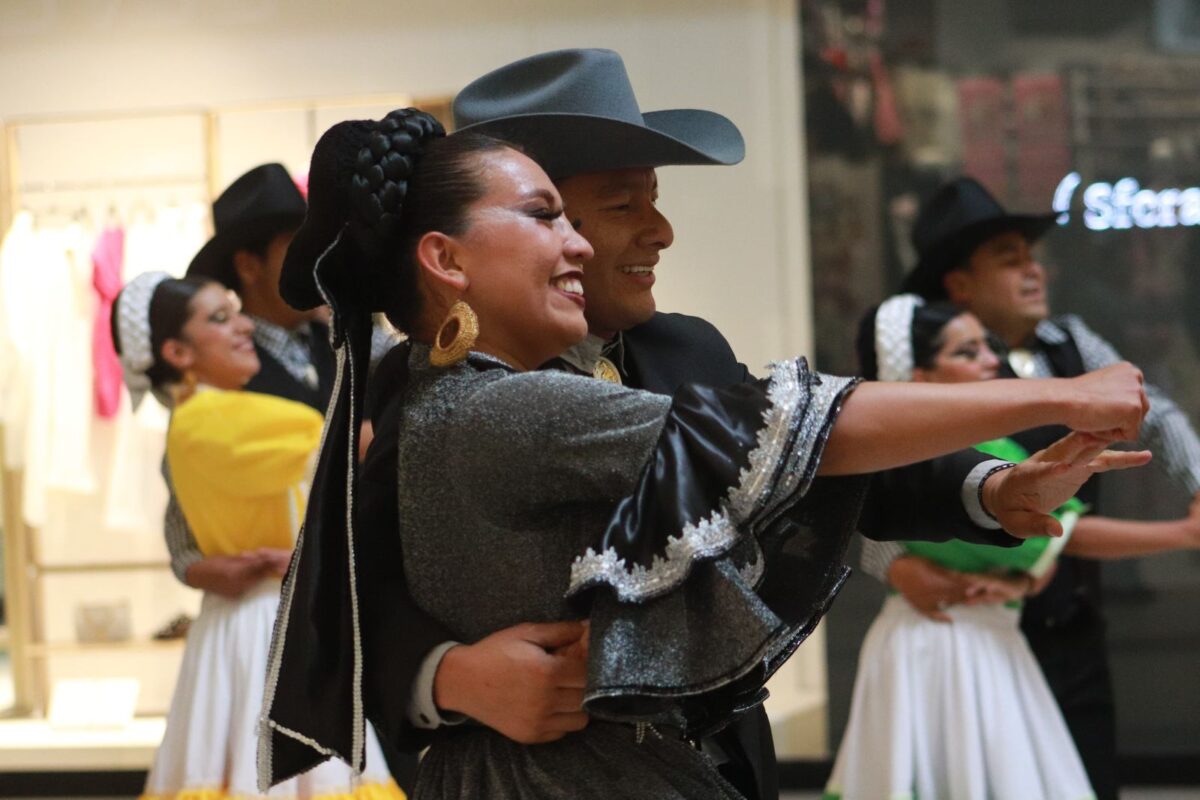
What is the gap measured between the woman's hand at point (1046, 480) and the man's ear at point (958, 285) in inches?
96.9

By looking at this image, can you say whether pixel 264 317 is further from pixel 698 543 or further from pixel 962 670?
pixel 698 543

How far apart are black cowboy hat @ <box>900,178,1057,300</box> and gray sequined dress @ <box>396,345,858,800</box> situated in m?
2.58

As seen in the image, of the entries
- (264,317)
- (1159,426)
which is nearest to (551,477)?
(264,317)

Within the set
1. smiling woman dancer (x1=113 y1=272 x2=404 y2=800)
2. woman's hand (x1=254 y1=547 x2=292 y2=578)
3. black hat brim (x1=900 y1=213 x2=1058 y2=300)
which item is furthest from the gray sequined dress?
black hat brim (x1=900 y1=213 x2=1058 y2=300)

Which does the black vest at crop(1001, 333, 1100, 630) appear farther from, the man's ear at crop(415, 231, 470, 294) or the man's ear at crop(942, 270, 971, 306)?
the man's ear at crop(415, 231, 470, 294)

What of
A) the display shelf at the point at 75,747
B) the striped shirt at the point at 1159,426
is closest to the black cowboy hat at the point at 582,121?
the striped shirt at the point at 1159,426

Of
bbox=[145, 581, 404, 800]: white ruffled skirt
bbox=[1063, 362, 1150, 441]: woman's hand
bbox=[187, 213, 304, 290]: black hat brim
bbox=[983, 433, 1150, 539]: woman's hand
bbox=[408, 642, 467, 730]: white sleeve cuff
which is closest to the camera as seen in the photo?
bbox=[1063, 362, 1150, 441]: woman's hand

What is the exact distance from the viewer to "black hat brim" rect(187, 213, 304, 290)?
3721 millimetres

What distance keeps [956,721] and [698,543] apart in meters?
2.24

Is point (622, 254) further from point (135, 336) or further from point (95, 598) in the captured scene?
point (95, 598)

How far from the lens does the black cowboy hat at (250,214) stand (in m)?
3.71

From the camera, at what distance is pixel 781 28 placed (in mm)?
5176

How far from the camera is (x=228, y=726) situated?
132 inches

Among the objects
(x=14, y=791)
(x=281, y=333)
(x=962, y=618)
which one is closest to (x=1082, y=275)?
(x=962, y=618)
